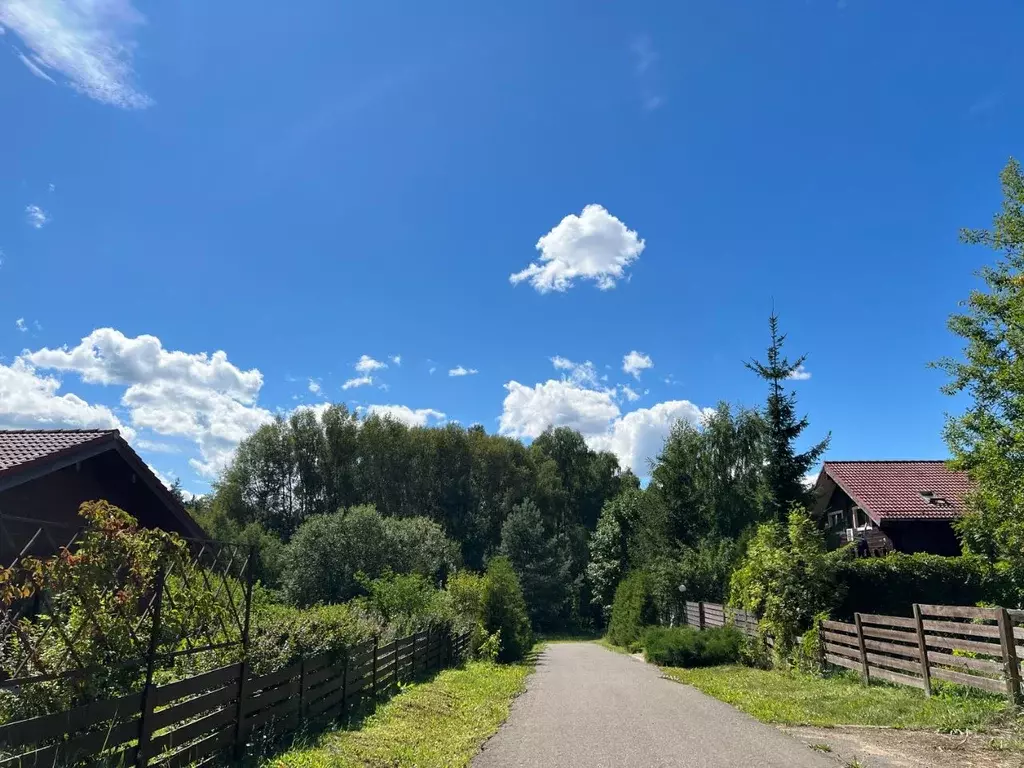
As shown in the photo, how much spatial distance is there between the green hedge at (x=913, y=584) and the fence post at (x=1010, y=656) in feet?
25.6

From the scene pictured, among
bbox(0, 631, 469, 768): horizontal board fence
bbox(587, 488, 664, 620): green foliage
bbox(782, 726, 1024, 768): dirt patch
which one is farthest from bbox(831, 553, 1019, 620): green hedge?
bbox(587, 488, 664, 620): green foliage

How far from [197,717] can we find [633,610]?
26423mm

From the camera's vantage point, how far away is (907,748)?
25.0 ft

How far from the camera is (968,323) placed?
2314 centimetres

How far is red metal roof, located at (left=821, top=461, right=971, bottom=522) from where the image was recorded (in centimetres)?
2644

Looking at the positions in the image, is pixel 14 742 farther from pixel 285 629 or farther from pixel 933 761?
pixel 933 761

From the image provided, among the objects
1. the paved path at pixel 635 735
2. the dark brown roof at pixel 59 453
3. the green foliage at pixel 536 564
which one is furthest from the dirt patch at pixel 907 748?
the green foliage at pixel 536 564

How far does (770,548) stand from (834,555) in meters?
1.49

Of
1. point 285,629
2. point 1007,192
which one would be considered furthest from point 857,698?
point 1007,192

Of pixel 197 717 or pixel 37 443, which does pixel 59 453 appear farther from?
pixel 197 717

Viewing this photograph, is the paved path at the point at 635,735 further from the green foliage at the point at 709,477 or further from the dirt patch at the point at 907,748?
the green foliage at the point at 709,477

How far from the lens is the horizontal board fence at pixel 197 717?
5.03 metres

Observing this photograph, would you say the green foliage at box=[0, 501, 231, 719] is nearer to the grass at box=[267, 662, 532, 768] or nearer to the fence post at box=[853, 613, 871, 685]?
the grass at box=[267, 662, 532, 768]

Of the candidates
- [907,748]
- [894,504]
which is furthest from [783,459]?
[907,748]
